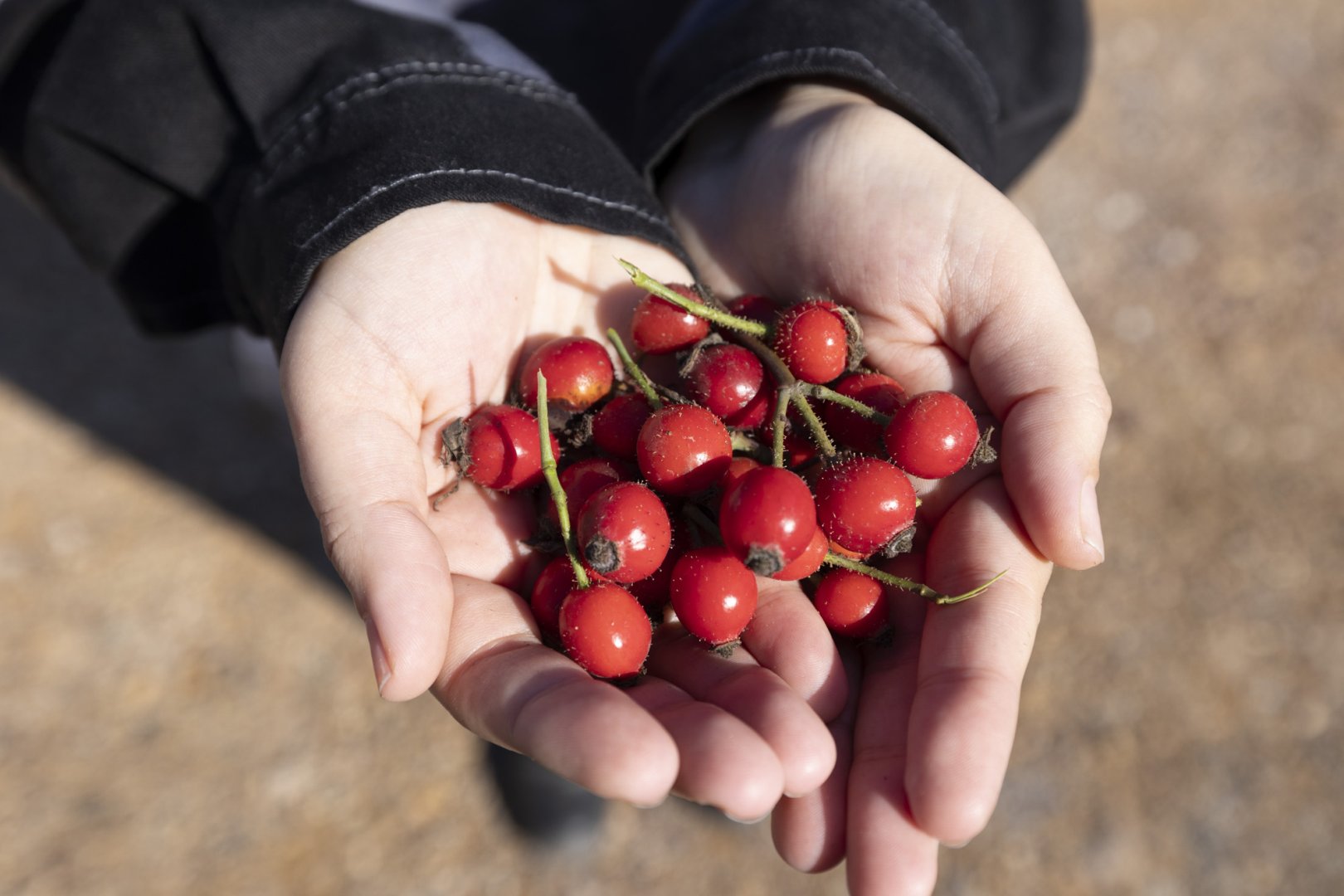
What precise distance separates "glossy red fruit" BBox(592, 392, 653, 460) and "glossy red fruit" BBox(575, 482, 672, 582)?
426 mm

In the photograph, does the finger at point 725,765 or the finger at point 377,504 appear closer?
the finger at point 725,765

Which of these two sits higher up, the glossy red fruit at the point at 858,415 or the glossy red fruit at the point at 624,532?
the glossy red fruit at the point at 858,415

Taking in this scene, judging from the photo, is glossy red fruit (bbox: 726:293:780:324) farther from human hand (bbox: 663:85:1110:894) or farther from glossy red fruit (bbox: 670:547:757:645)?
glossy red fruit (bbox: 670:547:757:645)

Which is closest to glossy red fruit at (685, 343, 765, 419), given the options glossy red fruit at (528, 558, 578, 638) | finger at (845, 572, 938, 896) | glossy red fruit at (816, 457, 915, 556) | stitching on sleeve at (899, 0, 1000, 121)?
glossy red fruit at (816, 457, 915, 556)

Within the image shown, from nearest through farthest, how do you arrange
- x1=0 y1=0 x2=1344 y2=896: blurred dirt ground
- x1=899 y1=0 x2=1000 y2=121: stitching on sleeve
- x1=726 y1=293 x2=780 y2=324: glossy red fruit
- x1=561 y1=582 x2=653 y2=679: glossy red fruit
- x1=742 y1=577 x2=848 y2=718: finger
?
1. x1=561 y1=582 x2=653 y2=679: glossy red fruit
2. x1=742 y1=577 x2=848 y2=718: finger
3. x1=726 y1=293 x2=780 y2=324: glossy red fruit
4. x1=899 y1=0 x2=1000 y2=121: stitching on sleeve
5. x1=0 y1=0 x2=1344 y2=896: blurred dirt ground

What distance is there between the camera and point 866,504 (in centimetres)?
323

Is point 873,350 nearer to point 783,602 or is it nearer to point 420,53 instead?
point 783,602

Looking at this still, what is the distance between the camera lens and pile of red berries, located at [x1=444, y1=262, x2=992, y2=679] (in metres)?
3.14

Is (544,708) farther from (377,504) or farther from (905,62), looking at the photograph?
(905,62)

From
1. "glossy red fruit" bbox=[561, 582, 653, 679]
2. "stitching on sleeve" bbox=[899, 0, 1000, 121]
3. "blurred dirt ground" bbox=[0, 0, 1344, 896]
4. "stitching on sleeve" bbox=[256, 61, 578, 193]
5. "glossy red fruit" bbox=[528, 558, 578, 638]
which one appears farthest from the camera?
"blurred dirt ground" bbox=[0, 0, 1344, 896]

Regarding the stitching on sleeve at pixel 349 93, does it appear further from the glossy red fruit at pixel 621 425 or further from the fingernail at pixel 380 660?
the fingernail at pixel 380 660

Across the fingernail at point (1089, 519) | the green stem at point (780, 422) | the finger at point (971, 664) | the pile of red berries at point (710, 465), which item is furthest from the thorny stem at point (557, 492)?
the fingernail at point (1089, 519)

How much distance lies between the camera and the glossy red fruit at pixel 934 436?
3277 millimetres

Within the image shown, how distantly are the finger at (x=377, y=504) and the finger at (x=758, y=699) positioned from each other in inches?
28.6
